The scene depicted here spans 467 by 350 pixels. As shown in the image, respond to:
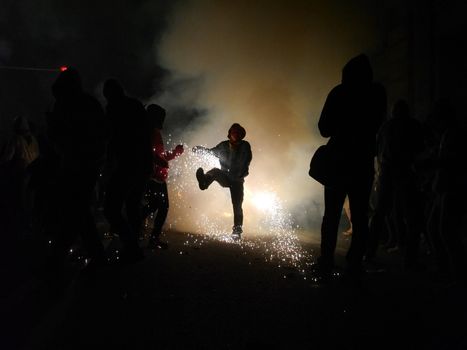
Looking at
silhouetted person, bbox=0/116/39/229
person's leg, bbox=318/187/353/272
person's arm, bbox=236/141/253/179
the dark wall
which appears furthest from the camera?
silhouetted person, bbox=0/116/39/229

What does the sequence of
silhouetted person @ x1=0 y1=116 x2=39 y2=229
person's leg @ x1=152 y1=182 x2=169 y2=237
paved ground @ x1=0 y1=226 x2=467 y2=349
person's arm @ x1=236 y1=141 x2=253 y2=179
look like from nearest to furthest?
paved ground @ x1=0 y1=226 x2=467 y2=349 → person's leg @ x1=152 y1=182 x2=169 y2=237 → person's arm @ x1=236 y1=141 x2=253 y2=179 → silhouetted person @ x1=0 y1=116 x2=39 y2=229

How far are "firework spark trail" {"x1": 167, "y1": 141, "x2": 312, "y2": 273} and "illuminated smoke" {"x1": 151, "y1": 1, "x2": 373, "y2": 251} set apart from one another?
26 millimetres

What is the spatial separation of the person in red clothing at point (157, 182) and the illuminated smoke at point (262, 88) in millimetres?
3927

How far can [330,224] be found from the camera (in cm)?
362

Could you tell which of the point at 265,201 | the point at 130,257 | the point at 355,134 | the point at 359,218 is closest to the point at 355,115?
the point at 355,134

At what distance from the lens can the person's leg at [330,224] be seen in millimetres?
3582

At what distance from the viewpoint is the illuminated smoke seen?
9.67 metres

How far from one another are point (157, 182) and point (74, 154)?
1660mm

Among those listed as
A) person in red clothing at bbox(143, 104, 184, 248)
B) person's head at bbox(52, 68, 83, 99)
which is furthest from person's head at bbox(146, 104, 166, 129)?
person's head at bbox(52, 68, 83, 99)

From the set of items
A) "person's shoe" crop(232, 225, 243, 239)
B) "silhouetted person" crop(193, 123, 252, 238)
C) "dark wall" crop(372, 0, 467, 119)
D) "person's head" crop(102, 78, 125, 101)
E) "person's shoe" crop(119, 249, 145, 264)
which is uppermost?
"dark wall" crop(372, 0, 467, 119)

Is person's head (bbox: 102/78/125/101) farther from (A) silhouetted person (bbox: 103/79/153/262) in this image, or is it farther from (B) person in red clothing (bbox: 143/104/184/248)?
(B) person in red clothing (bbox: 143/104/184/248)

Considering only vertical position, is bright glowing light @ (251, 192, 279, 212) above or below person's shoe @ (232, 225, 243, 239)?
above

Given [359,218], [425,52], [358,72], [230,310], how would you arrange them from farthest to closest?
[425,52] → [359,218] → [358,72] → [230,310]

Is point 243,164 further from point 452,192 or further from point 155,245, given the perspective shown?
point 452,192
